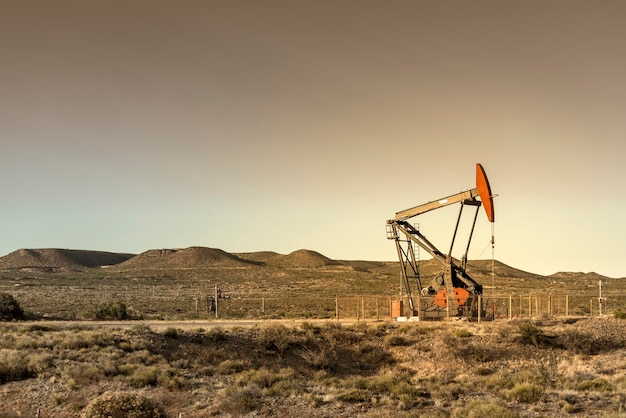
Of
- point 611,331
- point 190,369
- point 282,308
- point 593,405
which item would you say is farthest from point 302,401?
point 282,308

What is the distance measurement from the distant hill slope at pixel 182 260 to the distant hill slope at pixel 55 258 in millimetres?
17050

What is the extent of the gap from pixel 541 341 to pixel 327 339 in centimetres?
949

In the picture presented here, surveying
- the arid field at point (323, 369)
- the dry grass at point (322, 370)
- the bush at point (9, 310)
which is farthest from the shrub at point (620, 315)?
the bush at point (9, 310)

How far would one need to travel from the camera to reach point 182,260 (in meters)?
135

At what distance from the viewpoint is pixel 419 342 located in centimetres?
2522

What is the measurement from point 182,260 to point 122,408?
12423 centimetres

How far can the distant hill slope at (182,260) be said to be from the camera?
128 metres

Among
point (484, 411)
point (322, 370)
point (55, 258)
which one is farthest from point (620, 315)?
point (55, 258)

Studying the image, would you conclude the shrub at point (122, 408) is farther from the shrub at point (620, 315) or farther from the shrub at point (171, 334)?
the shrub at point (620, 315)

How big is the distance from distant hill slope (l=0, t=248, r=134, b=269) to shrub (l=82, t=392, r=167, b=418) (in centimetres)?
12706

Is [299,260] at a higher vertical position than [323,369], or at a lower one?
higher

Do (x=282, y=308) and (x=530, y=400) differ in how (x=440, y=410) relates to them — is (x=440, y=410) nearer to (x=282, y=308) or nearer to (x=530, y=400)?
(x=530, y=400)

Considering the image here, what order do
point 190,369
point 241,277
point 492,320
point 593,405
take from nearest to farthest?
point 593,405
point 190,369
point 492,320
point 241,277

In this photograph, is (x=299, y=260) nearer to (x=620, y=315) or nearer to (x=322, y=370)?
(x=620, y=315)
